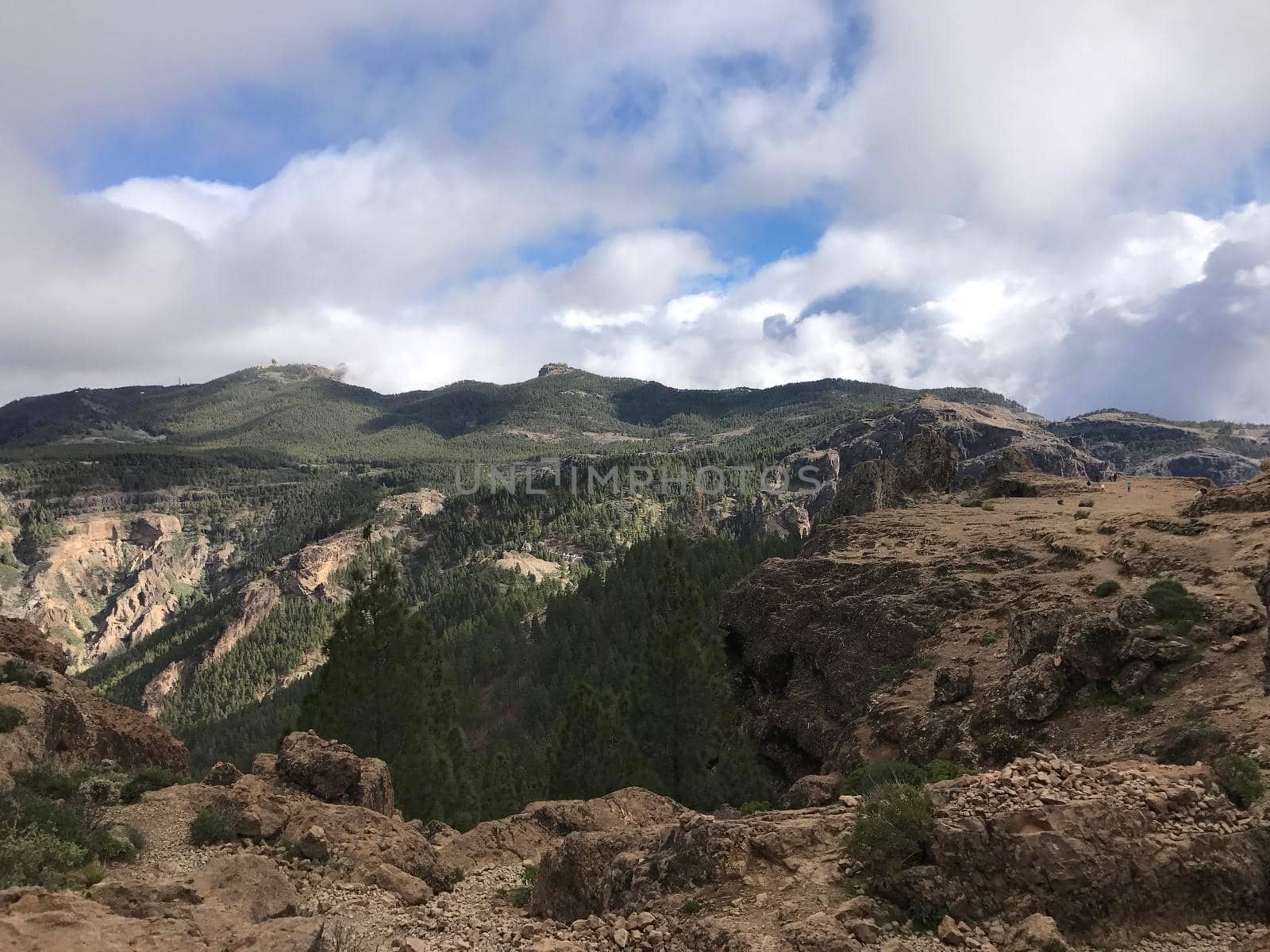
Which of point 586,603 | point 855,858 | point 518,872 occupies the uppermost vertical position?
point 855,858

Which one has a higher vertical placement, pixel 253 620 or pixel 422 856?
pixel 422 856

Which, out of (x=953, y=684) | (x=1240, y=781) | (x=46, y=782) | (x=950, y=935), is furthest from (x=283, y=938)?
(x=953, y=684)

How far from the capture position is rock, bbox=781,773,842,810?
78.7 feet

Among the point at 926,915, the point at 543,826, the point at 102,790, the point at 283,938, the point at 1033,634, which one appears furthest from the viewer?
the point at 1033,634

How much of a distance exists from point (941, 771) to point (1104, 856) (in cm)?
847

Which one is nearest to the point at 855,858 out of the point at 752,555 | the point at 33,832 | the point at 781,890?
the point at 781,890

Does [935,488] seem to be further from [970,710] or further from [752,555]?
[970,710]

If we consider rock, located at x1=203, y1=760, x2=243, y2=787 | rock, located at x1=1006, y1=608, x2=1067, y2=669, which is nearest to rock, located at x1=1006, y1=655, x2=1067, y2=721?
rock, located at x1=1006, y1=608, x2=1067, y2=669

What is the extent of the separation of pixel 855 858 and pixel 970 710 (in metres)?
12.7

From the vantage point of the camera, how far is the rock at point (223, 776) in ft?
76.5

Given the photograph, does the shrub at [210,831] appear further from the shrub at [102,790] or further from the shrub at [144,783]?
the shrub at [144,783]

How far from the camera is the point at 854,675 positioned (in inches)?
1340

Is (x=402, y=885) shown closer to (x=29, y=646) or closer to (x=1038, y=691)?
(x=29, y=646)

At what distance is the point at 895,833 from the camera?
14258 millimetres
